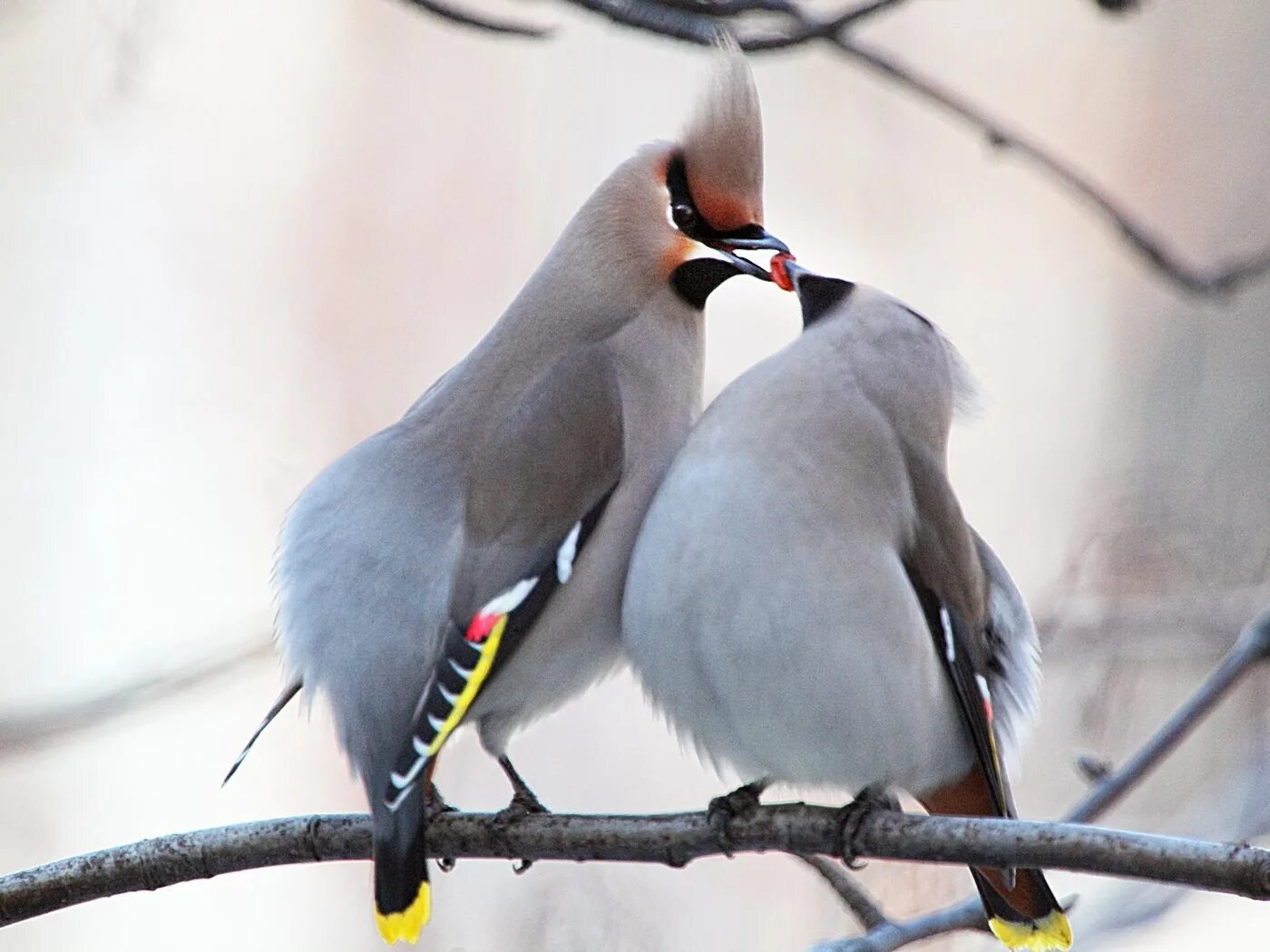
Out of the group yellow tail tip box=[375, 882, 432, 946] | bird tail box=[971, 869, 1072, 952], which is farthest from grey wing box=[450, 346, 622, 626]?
bird tail box=[971, 869, 1072, 952]

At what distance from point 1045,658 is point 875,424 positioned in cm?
179

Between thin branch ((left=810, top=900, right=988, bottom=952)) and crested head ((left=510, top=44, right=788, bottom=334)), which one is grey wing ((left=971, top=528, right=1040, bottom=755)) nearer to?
thin branch ((left=810, top=900, right=988, bottom=952))

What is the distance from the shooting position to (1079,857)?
221 centimetres

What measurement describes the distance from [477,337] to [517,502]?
3.28 meters

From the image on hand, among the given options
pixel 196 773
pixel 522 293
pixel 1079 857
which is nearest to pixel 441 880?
pixel 196 773

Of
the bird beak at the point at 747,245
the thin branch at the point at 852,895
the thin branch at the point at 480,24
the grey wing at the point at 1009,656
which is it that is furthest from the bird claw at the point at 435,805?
the thin branch at the point at 480,24

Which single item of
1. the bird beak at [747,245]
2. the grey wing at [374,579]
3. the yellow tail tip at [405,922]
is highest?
the bird beak at [747,245]

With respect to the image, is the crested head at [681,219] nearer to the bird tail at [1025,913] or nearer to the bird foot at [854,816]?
the bird foot at [854,816]

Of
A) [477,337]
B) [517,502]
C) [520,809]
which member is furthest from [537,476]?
[477,337]

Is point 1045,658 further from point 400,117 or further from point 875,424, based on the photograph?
point 400,117

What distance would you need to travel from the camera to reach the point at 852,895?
2908 millimetres

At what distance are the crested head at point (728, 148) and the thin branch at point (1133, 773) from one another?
1.06 m

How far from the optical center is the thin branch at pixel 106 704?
12.2ft

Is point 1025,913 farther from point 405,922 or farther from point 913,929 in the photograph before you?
point 405,922
